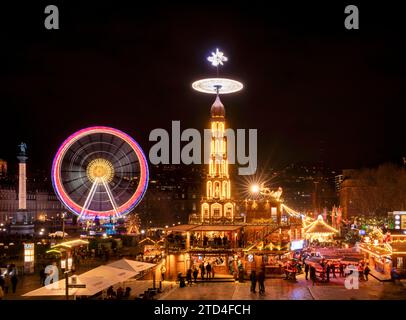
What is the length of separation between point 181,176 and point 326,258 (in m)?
119

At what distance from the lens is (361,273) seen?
33.9m

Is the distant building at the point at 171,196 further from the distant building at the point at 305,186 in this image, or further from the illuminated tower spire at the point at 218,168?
the illuminated tower spire at the point at 218,168

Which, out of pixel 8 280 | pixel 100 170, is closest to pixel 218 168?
pixel 100 170

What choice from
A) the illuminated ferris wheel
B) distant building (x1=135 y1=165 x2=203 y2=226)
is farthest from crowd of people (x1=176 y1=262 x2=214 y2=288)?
distant building (x1=135 y1=165 x2=203 y2=226)

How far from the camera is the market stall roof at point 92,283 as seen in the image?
22531 mm

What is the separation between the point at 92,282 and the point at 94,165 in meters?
38.0

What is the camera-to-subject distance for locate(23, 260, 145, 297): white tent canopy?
74.0 ft

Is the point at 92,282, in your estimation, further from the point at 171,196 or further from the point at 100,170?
the point at 171,196

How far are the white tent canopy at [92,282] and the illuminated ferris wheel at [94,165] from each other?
31.1 m

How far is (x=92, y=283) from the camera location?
23.5 m

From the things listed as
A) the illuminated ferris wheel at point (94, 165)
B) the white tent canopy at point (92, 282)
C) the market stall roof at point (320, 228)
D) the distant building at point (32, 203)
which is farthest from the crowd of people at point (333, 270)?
the distant building at point (32, 203)
